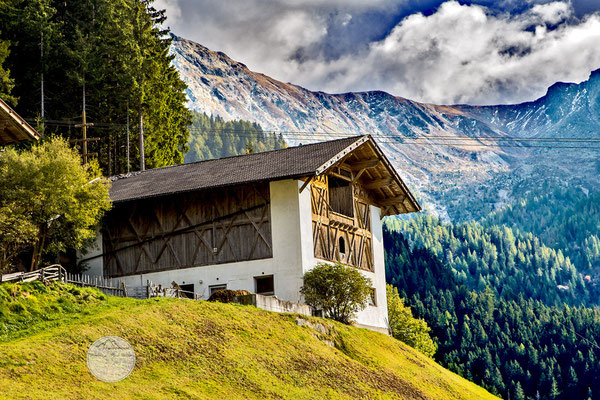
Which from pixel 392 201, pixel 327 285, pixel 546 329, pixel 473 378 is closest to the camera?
pixel 327 285

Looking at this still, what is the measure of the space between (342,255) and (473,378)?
10471cm

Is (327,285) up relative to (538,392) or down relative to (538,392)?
up

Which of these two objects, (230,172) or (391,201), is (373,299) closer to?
(391,201)

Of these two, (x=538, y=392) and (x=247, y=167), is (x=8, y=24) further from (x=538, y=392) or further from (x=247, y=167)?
(x=538, y=392)

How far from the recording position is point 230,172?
47000 millimetres

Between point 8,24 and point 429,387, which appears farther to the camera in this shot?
point 8,24

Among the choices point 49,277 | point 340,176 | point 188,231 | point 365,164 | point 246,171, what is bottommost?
point 49,277

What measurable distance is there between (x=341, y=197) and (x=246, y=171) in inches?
260

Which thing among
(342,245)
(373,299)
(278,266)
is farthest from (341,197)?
(278,266)

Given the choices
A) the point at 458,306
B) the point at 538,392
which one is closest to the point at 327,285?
the point at 538,392

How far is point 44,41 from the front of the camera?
212ft

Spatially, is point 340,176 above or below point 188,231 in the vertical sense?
above

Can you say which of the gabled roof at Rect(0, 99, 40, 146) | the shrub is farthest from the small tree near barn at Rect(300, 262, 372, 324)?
the shrub

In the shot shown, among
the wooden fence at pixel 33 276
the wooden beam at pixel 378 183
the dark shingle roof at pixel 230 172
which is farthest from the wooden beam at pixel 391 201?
the wooden fence at pixel 33 276
